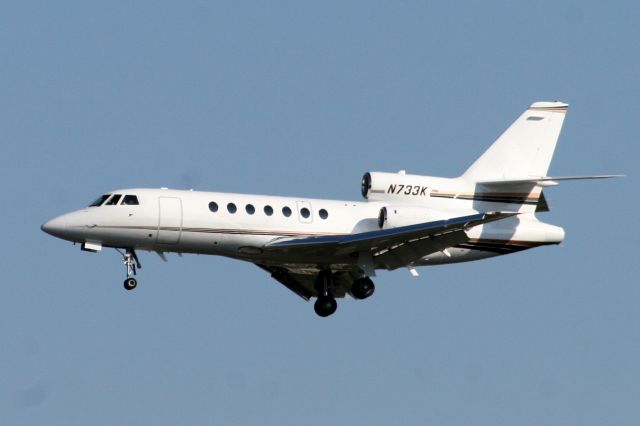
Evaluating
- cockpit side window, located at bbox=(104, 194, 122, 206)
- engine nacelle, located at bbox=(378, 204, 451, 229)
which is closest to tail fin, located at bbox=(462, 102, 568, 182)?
engine nacelle, located at bbox=(378, 204, 451, 229)

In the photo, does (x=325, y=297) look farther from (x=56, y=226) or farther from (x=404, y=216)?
(x=56, y=226)

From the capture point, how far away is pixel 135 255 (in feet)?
102

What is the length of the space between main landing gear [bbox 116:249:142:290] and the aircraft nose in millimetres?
1376

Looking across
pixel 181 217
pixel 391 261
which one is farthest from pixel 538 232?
pixel 181 217

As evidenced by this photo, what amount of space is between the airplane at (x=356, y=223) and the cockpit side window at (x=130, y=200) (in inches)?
0.9

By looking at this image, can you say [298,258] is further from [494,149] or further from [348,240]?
[494,149]

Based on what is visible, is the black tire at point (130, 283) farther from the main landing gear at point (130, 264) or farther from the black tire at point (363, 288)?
the black tire at point (363, 288)

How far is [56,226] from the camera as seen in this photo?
30.5 meters

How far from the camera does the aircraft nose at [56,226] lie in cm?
3048

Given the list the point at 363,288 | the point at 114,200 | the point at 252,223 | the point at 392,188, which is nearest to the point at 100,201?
the point at 114,200

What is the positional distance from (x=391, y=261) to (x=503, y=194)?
3.18m

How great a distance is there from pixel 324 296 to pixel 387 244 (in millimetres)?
3036

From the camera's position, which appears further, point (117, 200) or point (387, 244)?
point (387, 244)

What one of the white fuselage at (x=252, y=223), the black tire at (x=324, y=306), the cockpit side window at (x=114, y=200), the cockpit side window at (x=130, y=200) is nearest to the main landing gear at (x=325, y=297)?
the black tire at (x=324, y=306)
